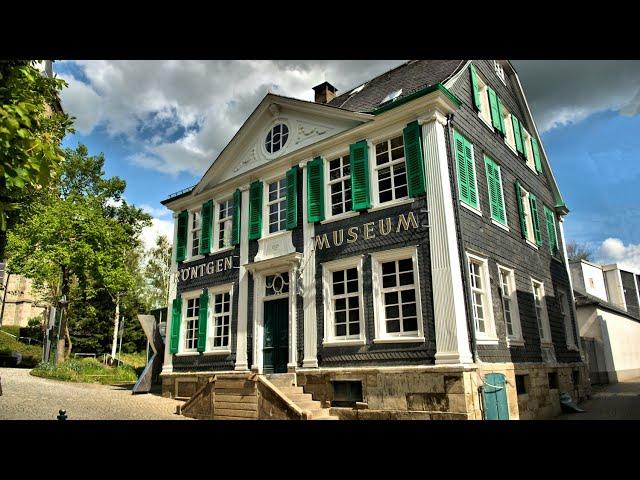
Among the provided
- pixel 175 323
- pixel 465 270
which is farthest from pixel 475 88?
pixel 175 323

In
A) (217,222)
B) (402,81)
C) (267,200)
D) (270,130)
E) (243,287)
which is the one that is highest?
(402,81)

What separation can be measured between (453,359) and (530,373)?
13.2 feet

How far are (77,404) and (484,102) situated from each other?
14.2 metres

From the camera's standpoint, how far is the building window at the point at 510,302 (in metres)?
12.7

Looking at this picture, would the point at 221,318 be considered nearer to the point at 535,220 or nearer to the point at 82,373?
the point at 82,373

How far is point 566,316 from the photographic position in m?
17.4

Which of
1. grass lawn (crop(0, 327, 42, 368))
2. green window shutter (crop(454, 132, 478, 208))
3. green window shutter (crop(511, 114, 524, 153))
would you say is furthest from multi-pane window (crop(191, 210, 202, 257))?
grass lawn (crop(0, 327, 42, 368))

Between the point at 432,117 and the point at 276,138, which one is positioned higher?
the point at 276,138

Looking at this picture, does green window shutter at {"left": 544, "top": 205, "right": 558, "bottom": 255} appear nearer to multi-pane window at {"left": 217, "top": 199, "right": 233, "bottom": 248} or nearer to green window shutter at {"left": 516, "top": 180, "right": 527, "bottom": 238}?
green window shutter at {"left": 516, "top": 180, "right": 527, "bottom": 238}

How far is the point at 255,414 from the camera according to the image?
1087cm

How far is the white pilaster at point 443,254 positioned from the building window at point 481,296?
1042mm

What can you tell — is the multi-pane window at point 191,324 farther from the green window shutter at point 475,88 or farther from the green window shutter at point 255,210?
the green window shutter at point 475,88

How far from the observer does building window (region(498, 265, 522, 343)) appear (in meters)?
12.7
